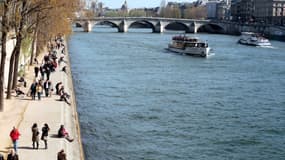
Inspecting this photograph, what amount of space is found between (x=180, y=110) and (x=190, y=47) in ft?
155

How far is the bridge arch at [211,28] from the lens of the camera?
159387 mm

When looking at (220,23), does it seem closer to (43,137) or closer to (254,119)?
(254,119)

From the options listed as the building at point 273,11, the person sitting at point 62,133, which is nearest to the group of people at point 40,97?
the person sitting at point 62,133

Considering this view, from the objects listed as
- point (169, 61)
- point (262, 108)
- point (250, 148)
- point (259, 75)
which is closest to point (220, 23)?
point (169, 61)

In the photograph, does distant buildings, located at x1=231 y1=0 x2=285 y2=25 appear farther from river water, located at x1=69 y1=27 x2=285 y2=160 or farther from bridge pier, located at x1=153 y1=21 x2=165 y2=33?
river water, located at x1=69 y1=27 x2=285 y2=160

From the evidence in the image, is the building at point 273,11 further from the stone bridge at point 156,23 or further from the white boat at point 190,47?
the white boat at point 190,47

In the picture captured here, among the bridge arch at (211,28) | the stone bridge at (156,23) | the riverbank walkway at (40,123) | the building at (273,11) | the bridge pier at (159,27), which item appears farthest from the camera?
the building at (273,11)

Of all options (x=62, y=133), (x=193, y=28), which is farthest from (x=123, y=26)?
(x=62, y=133)

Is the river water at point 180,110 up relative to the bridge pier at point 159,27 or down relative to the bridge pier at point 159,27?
up

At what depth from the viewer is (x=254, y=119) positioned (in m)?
32.2

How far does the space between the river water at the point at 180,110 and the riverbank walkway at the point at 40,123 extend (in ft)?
4.32

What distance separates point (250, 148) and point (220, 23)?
13466cm

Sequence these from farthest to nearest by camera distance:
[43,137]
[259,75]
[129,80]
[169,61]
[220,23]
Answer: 1. [220,23]
2. [169,61]
3. [259,75]
4. [129,80]
5. [43,137]

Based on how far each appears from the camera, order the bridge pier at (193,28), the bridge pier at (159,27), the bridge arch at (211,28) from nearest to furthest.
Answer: the bridge pier at (159,27) → the bridge pier at (193,28) → the bridge arch at (211,28)
